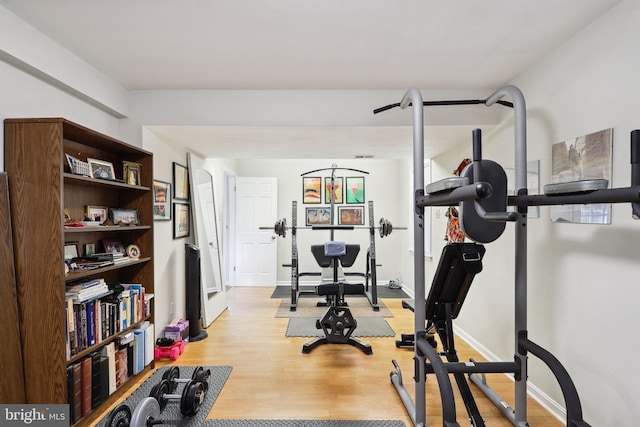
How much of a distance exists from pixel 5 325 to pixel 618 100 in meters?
3.44

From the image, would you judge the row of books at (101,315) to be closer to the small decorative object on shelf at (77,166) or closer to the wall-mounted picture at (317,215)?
the small decorative object on shelf at (77,166)

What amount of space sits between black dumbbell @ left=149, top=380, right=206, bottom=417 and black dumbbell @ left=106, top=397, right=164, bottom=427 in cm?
22

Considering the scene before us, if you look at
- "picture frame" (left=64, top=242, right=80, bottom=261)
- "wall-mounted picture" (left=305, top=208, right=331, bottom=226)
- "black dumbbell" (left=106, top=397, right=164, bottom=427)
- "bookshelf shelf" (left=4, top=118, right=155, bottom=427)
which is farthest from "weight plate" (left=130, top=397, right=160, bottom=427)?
"wall-mounted picture" (left=305, top=208, right=331, bottom=226)

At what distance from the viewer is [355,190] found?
612cm

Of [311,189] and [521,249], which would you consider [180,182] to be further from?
[521,249]

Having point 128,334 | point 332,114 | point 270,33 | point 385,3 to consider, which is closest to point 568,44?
point 385,3

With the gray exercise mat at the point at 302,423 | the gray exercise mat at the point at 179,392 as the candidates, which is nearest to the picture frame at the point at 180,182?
the gray exercise mat at the point at 179,392

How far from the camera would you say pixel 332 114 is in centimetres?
288

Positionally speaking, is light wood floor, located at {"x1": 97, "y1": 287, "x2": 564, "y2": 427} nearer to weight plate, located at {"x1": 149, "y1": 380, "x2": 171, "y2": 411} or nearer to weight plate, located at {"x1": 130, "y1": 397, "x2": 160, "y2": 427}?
weight plate, located at {"x1": 149, "y1": 380, "x2": 171, "y2": 411}

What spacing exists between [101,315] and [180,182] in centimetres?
178

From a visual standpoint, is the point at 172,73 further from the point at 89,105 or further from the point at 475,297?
the point at 475,297

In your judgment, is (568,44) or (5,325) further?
(568,44)

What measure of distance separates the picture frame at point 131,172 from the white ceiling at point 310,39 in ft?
2.31

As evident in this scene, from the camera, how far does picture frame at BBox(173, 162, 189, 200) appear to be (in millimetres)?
3488
